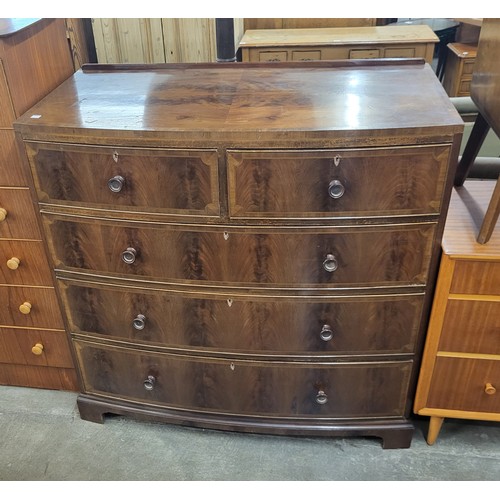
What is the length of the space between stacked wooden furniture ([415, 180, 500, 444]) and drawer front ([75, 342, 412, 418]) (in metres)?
0.09

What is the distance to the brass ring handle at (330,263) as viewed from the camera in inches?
50.3

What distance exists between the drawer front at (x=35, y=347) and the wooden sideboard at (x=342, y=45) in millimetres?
1909

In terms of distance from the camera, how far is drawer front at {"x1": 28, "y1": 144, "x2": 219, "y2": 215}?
1.20 m

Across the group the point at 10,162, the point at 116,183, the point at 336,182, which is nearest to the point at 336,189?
the point at 336,182

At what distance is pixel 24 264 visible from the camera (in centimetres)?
157

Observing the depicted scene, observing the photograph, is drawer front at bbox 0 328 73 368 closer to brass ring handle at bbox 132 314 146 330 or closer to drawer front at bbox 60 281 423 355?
drawer front at bbox 60 281 423 355

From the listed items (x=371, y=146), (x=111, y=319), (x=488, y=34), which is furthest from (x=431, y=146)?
(x=111, y=319)

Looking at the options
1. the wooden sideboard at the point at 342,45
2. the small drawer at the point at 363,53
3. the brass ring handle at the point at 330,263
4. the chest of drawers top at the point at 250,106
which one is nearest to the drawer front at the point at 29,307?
the chest of drawers top at the point at 250,106

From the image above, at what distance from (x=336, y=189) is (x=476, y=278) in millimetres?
447

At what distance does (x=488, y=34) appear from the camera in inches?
51.0

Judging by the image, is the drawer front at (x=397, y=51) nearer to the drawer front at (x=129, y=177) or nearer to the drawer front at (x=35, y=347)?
the drawer front at (x=129, y=177)

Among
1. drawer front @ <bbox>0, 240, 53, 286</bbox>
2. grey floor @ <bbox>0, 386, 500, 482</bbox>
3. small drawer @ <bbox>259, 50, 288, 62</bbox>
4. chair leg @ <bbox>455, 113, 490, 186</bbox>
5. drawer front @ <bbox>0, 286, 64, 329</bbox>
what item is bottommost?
grey floor @ <bbox>0, 386, 500, 482</bbox>

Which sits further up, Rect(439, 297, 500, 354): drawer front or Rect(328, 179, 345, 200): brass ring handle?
Rect(328, 179, 345, 200): brass ring handle

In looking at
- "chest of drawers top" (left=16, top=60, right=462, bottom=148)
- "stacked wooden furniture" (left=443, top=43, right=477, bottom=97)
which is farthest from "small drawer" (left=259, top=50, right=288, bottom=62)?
"chest of drawers top" (left=16, top=60, right=462, bottom=148)
